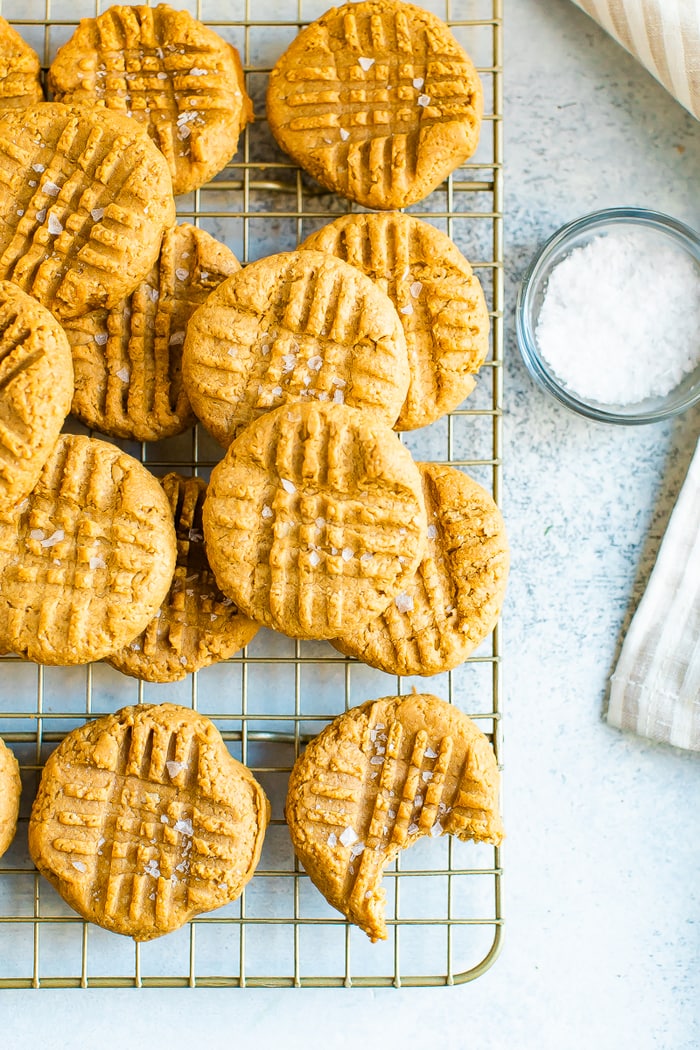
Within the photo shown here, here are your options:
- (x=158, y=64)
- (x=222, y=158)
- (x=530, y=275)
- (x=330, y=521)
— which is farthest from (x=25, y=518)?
(x=530, y=275)

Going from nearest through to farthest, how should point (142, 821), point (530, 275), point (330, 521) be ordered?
point (330, 521), point (142, 821), point (530, 275)

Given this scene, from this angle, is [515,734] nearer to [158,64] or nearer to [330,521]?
[330,521]

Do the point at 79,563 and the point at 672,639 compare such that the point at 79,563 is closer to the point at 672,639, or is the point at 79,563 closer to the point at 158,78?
the point at 158,78

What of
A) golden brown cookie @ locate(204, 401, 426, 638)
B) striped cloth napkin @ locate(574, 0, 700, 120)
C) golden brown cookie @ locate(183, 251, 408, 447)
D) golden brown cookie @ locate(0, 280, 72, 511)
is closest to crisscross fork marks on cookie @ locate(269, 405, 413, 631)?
golden brown cookie @ locate(204, 401, 426, 638)

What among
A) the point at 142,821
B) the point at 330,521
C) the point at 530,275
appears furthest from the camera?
the point at 530,275

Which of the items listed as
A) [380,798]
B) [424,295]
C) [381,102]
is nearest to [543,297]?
[424,295]

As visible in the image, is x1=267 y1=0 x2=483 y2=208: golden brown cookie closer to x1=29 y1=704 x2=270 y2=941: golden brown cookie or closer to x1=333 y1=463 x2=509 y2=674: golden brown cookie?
x1=333 y1=463 x2=509 y2=674: golden brown cookie

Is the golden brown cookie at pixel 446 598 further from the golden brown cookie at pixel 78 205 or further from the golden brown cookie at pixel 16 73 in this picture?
the golden brown cookie at pixel 16 73
